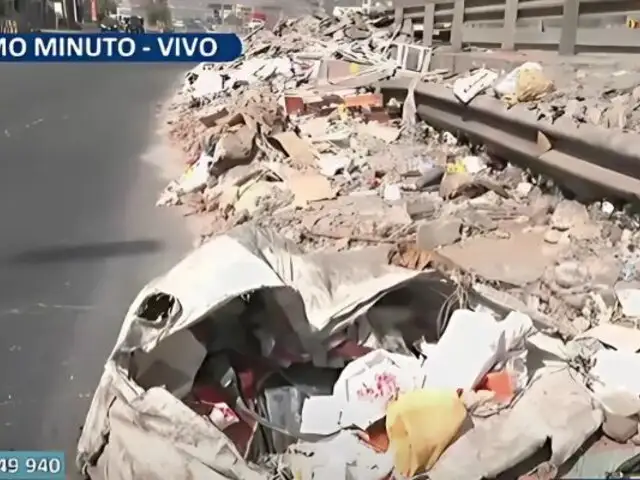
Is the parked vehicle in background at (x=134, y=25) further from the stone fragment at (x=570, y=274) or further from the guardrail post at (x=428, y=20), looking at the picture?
the stone fragment at (x=570, y=274)

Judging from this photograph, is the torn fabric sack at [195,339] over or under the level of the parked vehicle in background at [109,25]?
under

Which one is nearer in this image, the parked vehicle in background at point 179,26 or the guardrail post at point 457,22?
the parked vehicle in background at point 179,26

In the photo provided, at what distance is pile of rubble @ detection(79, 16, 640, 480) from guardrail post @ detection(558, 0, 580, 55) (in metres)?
0.25

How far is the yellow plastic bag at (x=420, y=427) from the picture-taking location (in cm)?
79

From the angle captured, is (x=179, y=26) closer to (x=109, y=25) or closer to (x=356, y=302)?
(x=109, y=25)

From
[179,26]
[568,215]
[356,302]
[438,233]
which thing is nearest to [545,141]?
[568,215]

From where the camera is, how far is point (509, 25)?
1201 millimetres

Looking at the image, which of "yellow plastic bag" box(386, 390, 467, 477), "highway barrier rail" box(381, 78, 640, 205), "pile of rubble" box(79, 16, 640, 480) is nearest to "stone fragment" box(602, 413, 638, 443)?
"pile of rubble" box(79, 16, 640, 480)

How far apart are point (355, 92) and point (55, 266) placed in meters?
0.52

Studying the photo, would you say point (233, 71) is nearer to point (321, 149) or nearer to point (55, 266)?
point (321, 149)

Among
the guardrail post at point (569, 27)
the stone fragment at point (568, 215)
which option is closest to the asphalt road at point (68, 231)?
the stone fragment at point (568, 215)

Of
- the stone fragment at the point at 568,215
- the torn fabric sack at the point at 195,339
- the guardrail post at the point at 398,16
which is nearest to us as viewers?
the torn fabric sack at the point at 195,339

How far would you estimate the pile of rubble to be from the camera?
809 mm

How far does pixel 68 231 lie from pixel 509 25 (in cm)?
73
